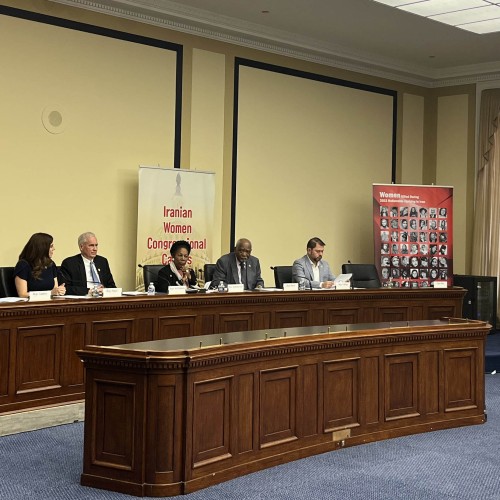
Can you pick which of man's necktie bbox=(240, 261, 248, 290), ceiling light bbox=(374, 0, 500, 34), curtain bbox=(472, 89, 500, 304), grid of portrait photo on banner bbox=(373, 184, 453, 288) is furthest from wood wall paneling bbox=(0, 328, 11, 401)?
curtain bbox=(472, 89, 500, 304)

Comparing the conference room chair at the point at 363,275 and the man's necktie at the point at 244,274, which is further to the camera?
the conference room chair at the point at 363,275

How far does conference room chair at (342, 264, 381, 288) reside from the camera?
10.0m

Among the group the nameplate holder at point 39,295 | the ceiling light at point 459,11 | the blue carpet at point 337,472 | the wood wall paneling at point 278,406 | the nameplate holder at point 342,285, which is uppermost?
the ceiling light at point 459,11

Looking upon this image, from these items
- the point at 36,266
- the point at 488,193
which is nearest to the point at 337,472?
the point at 36,266

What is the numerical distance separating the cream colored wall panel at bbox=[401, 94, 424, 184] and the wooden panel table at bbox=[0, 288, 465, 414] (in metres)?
3.95

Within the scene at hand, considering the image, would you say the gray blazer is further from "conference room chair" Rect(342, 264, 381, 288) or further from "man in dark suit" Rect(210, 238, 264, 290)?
"conference room chair" Rect(342, 264, 381, 288)

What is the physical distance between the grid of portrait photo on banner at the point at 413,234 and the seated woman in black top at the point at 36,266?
5.43 metres

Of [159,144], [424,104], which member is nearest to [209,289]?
[159,144]

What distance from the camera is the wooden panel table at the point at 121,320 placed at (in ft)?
19.8

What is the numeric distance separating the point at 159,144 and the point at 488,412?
456 centimetres

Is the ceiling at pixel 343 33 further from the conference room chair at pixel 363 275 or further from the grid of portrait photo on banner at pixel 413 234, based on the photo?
the conference room chair at pixel 363 275

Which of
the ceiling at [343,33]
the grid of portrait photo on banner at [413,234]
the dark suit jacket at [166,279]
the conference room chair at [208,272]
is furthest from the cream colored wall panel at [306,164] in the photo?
the dark suit jacket at [166,279]

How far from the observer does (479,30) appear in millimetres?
9898

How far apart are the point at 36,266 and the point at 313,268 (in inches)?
125
